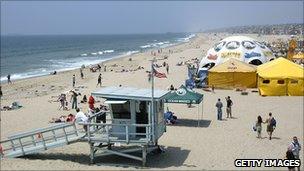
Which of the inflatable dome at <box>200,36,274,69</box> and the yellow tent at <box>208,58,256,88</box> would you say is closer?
the yellow tent at <box>208,58,256,88</box>

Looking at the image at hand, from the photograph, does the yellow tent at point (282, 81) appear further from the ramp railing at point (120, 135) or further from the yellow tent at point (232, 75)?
the ramp railing at point (120, 135)

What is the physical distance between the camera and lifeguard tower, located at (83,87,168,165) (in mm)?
14938

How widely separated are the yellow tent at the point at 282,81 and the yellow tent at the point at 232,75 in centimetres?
238

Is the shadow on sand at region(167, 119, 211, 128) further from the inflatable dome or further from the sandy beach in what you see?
the inflatable dome

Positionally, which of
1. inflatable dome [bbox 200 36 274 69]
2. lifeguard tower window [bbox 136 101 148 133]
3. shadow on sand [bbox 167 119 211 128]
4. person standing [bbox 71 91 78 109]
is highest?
inflatable dome [bbox 200 36 274 69]

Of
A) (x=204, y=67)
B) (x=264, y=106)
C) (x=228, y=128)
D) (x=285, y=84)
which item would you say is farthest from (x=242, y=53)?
(x=228, y=128)

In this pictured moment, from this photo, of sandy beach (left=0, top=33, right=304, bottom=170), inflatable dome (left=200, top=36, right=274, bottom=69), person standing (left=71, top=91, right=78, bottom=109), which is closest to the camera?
sandy beach (left=0, top=33, right=304, bottom=170)

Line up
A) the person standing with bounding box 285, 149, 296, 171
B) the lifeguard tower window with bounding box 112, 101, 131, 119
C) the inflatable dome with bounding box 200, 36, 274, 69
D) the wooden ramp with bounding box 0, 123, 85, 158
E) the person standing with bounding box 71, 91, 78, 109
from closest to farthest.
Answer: the person standing with bounding box 285, 149, 296, 171 → the lifeguard tower window with bounding box 112, 101, 131, 119 → the wooden ramp with bounding box 0, 123, 85, 158 → the person standing with bounding box 71, 91, 78, 109 → the inflatable dome with bounding box 200, 36, 274, 69

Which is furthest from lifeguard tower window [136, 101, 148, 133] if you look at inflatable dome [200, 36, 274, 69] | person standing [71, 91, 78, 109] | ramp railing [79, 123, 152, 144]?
inflatable dome [200, 36, 274, 69]

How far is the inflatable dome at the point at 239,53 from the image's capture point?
3538 cm

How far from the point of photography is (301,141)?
714 inches

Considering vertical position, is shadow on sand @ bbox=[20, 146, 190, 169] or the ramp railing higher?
the ramp railing

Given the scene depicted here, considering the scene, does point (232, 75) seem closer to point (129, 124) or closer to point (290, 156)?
point (129, 124)

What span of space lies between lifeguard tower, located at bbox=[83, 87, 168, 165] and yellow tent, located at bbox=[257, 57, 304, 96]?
15.5 meters
